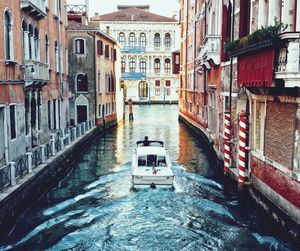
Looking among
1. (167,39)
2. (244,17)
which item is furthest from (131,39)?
(244,17)

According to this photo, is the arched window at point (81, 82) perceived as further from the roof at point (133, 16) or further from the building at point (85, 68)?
the roof at point (133, 16)

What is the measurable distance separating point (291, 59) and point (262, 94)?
2.94 metres

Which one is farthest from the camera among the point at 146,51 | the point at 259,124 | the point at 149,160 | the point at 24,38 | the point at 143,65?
the point at 143,65

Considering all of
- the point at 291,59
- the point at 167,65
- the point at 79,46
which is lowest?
the point at 291,59

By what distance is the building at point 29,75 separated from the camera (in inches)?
444

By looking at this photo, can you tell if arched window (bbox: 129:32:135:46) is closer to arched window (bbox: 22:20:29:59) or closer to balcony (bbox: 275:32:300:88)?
arched window (bbox: 22:20:29:59)

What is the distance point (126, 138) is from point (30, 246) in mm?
15518

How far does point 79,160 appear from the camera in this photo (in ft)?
56.4

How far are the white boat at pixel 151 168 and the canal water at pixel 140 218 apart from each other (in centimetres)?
27

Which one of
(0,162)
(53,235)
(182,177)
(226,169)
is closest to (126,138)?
(182,177)

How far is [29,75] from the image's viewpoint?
1290 cm

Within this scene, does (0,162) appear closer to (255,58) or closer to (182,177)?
(182,177)

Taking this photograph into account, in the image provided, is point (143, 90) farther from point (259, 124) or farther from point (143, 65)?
point (259, 124)

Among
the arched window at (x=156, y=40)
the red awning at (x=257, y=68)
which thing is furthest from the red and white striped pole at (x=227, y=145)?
the arched window at (x=156, y=40)
